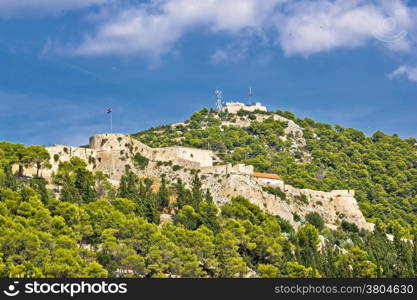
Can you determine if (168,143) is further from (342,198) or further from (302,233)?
(302,233)

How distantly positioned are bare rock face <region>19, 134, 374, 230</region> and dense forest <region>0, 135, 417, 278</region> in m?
1.44

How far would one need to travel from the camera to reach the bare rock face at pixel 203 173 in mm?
87875

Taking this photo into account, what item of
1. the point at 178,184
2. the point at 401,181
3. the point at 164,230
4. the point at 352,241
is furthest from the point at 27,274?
the point at 401,181

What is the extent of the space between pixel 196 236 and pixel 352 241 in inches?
960

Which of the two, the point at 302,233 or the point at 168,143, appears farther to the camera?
the point at 168,143

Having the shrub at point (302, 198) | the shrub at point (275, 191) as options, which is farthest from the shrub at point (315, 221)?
the shrub at point (275, 191)

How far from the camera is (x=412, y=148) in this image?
14838 centimetres

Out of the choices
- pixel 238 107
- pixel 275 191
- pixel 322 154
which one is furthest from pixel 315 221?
Answer: pixel 238 107

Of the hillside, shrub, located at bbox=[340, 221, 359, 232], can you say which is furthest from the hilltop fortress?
shrub, located at bbox=[340, 221, 359, 232]

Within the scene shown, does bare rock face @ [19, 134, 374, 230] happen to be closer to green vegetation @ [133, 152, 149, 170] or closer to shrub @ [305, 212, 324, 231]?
green vegetation @ [133, 152, 149, 170]

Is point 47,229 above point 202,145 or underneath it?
underneath

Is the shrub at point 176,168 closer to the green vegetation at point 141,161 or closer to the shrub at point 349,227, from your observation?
the green vegetation at point 141,161

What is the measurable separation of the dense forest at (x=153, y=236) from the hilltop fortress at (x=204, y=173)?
145 centimetres

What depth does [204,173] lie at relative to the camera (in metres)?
90.2
